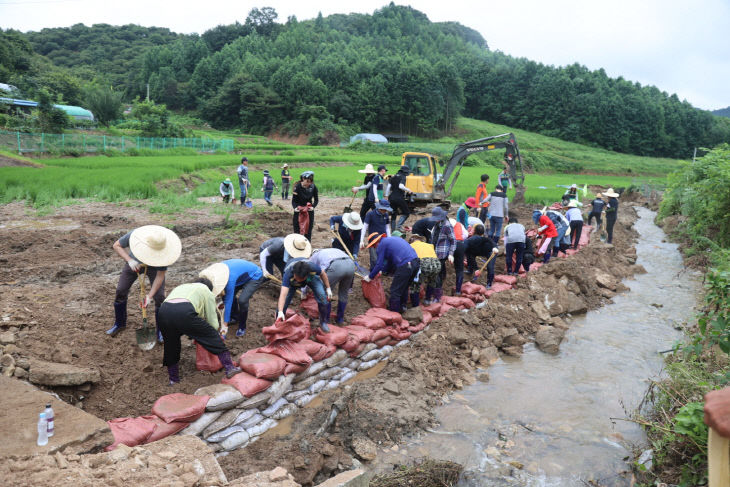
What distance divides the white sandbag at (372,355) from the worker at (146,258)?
8.07 feet

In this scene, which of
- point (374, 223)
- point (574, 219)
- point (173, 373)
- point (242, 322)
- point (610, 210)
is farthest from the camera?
point (610, 210)

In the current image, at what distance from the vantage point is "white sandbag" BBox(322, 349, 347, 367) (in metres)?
5.51

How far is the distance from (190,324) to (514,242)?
21.7 feet

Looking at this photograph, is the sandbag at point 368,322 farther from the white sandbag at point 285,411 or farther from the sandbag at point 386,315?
the white sandbag at point 285,411

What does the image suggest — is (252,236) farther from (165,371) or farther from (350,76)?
(350,76)

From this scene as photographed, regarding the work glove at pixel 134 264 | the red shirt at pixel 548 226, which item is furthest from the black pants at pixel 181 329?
the red shirt at pixel 548 226

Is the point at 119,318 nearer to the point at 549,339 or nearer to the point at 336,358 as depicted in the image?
the point at 336,358

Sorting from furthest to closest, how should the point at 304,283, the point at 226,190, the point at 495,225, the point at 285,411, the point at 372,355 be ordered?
the point at 226,190
the point at 495,225
the point at 372,355
the point at 304,283
the point at 285,411

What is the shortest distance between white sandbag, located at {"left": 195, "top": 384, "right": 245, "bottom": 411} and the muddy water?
1469 millimetres

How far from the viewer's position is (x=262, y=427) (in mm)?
4453

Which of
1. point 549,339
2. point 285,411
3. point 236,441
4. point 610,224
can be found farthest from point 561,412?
point 610,224

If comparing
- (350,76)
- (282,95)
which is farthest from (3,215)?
(350,76)

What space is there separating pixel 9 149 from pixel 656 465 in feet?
89.7

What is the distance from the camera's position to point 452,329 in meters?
6.75
